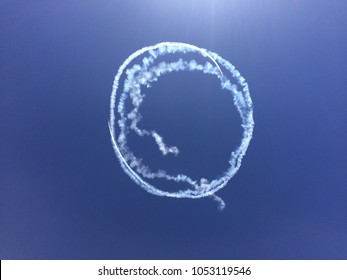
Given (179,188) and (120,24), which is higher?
(120,24)

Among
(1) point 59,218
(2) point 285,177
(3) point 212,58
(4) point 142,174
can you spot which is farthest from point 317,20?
(1) point 59,218

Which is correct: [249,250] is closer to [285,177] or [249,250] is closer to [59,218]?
[285,177]

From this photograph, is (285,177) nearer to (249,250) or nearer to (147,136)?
(249,250)

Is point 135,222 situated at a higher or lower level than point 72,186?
lower

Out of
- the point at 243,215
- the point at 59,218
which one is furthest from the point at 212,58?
the point at 59,218
